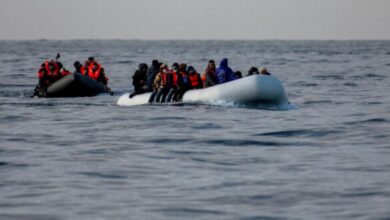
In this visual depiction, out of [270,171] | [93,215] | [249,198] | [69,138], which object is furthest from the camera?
[69,138]

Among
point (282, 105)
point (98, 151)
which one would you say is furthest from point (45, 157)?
point (282, 105)

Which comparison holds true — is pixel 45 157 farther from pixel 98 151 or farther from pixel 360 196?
pixel 360 196

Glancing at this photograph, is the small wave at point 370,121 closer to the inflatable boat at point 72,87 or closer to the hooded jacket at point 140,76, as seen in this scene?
the hooded jacket at point 140,76

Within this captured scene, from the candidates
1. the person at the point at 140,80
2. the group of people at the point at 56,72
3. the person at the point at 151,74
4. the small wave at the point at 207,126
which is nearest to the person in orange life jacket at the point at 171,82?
the person at the point at 151,74

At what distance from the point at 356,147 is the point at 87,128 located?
688 centimetres

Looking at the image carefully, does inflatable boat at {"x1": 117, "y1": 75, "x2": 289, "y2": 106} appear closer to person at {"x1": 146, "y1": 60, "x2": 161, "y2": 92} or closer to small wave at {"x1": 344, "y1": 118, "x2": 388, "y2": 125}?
person at {"x1": 146, "y1": 60, "x2": 161, "y2": 92}

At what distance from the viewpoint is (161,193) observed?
12430 millimetres

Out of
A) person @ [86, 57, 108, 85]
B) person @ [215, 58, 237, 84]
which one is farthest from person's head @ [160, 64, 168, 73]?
person @ [86, 57, 108, 85]

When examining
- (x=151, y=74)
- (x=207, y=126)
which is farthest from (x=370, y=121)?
(x=151, y=74)

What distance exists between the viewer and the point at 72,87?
32.4 meters

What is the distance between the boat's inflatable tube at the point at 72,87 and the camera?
3238 cm

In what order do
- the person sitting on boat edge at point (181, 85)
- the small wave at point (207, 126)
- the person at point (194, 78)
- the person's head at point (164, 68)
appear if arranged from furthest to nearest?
1. the person at point (194, 78)
2. the person's head at point (164, 68)
3. the person sitting on boat edge at point (181, 85)
4. the small wave at point (207, 126)

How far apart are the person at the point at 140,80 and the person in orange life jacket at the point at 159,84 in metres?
0.67

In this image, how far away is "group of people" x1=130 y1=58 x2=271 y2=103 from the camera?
86.2ft
